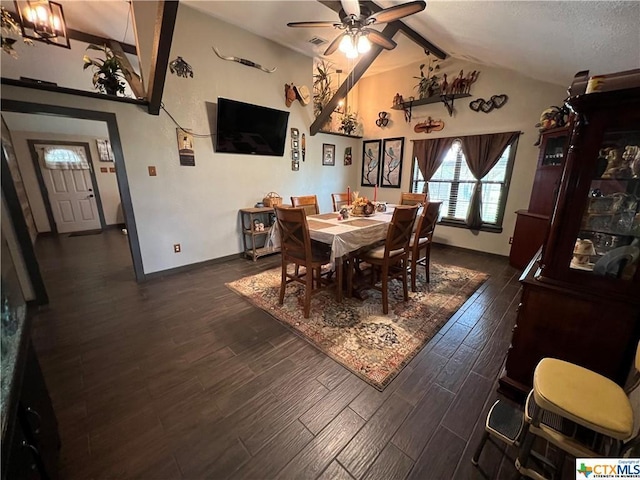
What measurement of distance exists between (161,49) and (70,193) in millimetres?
5169

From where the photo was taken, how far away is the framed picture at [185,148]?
10.5ft

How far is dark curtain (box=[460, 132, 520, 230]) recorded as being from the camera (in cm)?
381

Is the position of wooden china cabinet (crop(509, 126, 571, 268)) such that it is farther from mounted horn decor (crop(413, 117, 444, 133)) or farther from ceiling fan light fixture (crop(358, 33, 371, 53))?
ceiling fan light fixture (crop(358, 33, 371, 53))

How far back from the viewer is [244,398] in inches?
61.4

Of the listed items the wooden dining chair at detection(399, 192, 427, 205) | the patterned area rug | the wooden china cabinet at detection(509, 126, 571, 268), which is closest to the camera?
the patterned area rug

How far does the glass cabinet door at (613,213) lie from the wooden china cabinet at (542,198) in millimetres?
2079

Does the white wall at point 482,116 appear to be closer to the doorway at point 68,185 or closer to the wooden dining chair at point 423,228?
the wooden dining chair at point 423,228

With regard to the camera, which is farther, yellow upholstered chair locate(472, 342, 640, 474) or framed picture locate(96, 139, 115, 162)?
framed picture locate(96, 139, 115, 162)

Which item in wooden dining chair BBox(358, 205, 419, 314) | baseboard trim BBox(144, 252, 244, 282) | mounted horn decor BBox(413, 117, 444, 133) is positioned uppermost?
mounted horn decor BBox(413, 117, 444, 133)

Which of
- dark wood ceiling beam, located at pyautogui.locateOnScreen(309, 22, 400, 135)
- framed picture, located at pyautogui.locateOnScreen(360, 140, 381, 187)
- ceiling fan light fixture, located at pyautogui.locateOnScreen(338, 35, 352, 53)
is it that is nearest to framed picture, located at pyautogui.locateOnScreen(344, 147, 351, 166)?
framed picture, located at pyautogui.locateOnScreen(360, 140, 381, 187)

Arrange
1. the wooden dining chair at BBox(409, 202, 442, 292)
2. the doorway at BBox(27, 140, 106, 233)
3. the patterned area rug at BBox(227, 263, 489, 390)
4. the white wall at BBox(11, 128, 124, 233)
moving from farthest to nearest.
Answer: the doorway at BBox(27, 140, 106, 233) → the white wall at BBox(11, 128, 124, 233) → the wooden dining chair at BBox(409, 202, 442, 292) → the patterned area rug at BBox(227, 263, 489, 390)

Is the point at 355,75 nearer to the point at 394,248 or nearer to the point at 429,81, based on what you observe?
the point at 429,81

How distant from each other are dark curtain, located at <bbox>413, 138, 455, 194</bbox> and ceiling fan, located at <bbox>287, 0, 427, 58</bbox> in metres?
2.25

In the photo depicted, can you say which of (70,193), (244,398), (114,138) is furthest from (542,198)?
(70,193)
